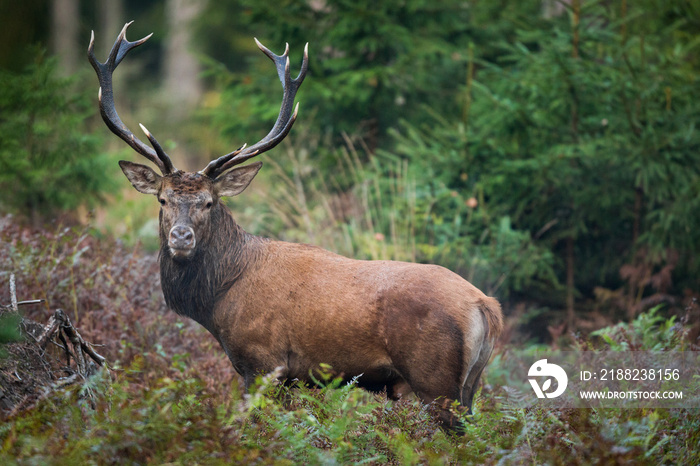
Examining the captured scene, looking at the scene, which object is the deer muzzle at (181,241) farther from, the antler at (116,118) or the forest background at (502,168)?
the forest background at (502,168)

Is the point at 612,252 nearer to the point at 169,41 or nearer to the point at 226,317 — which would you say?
the point at 226,317

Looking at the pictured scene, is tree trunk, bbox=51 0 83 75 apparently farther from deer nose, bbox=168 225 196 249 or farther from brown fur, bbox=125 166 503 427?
deer nose, bbox=168 225 196 249

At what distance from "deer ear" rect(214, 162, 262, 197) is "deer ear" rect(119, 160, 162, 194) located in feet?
1.57

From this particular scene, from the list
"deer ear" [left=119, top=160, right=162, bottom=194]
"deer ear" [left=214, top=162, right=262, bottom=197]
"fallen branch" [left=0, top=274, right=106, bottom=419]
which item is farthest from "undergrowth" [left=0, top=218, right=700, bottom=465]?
"deer ear" [left=214, top=162, right=262, bottom=197]

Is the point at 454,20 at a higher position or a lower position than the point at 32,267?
higher

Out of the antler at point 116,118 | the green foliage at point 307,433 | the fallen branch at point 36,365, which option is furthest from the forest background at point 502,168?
the green foliage at point 307,433

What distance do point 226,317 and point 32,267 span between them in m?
2.16

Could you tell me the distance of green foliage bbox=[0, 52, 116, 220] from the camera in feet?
28.4

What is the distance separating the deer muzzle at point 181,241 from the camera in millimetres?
4793

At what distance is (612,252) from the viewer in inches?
340

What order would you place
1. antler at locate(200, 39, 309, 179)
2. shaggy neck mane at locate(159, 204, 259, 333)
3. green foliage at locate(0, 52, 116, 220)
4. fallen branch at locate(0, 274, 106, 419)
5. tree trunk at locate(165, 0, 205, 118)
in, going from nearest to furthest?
1. fallen branch at locate(0, 274, 106, 419)
2. shaggy neck mane at locate(159, 204, 259, 333)
3. antler at locate(200, 39, 309, 179)
4. green foliage at locate(0, 52, 116, 220)
5. tree trunk at locate(165, 0, 205, 118)

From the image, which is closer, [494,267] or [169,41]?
[494,267]

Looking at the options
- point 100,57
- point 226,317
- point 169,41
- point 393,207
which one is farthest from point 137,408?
point 169,41

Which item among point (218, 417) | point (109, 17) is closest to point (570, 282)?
point (218, 417)
